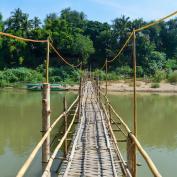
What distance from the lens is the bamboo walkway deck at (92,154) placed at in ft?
17.5

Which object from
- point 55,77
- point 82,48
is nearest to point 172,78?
point 82,48

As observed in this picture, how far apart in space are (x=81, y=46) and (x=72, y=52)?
942mm

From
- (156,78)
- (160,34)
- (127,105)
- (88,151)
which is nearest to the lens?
(88,151)

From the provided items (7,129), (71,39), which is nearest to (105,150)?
(7,129)

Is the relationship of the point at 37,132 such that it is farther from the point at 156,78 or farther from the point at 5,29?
the point at 5,29

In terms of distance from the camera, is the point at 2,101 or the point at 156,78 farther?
the point at 156,78

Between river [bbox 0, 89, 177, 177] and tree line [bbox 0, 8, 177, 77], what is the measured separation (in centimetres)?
1072

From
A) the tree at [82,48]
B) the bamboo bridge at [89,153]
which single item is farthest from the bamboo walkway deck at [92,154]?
the tree at [82,48]

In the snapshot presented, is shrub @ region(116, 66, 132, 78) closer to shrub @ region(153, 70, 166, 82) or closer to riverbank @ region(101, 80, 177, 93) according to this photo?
riverbank @ region(101, 80, 177, 93)

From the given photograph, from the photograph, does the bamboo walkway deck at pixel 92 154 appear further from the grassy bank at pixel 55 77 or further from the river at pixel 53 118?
the grassy bank at pixel 55 77

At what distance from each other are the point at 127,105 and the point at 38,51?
16.4m

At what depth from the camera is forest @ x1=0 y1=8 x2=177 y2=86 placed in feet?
104

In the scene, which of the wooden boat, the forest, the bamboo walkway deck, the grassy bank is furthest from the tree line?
the bamboo walkway deck

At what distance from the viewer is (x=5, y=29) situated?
3709 centimetres
